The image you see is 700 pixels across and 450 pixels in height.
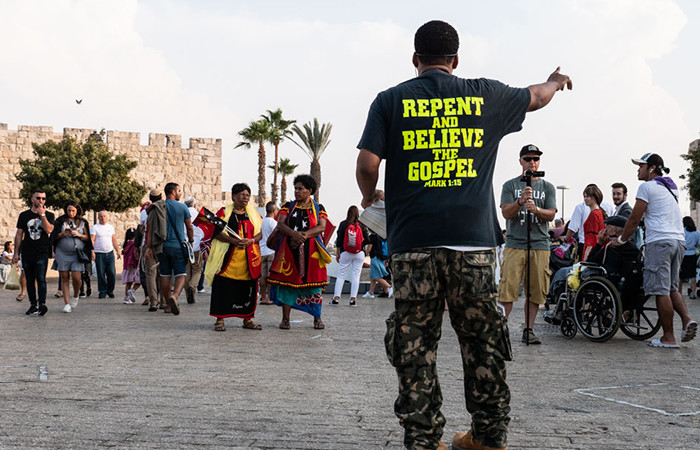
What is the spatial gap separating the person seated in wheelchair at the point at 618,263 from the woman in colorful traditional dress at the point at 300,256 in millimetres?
3038

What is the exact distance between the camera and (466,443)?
3.74m

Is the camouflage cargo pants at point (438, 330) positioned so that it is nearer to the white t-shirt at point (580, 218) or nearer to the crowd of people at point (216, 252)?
the crowd of people at point (216, 252)

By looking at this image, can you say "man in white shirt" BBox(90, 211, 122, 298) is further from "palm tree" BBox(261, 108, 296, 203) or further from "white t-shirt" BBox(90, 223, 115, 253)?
"palm tree" BBox(261, 108, 296, 203)

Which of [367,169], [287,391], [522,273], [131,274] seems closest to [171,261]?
[131,274]

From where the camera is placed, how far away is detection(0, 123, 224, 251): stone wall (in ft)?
162

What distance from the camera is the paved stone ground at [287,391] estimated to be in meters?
4.13

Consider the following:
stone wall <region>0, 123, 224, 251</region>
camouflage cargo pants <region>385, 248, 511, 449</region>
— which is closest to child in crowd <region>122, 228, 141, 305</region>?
camouflage cargo pants <region>385, 248, 511, 449</region>

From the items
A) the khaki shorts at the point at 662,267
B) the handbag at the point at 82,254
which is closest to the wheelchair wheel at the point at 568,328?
the khaki shorts at the point at 662,267

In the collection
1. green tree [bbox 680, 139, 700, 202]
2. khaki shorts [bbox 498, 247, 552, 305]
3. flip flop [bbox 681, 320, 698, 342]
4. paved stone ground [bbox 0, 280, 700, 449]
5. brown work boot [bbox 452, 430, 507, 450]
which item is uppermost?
green tree [bbox 680, 139, 700, 202]

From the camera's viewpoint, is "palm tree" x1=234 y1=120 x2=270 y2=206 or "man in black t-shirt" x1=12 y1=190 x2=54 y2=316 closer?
Answer: "man in black t-shirt" x1=12 y1=190 x2=54 y2=316

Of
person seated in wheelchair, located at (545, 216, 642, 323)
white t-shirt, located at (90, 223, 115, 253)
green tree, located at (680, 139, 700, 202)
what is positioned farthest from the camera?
green tree, located at (680, 139, 700, 202)

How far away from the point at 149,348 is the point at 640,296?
505 centimetres

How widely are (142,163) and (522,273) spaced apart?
46251mm

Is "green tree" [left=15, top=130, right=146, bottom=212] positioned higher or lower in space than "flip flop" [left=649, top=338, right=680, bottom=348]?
higher
